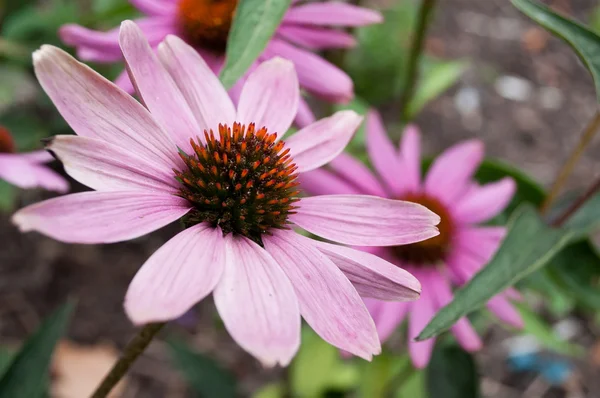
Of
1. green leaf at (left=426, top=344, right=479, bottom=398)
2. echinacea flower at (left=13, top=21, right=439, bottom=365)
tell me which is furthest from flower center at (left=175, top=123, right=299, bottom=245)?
green leaf at (left=426, top=344, right=479, bottom=398)

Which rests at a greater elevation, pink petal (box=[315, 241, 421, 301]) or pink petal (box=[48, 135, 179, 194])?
pink petal (box=[48, 135, 179, 194])

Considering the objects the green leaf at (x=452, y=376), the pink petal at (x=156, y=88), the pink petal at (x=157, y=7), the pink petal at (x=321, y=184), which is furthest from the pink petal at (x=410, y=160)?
the pink petal at (x=156, y=88)

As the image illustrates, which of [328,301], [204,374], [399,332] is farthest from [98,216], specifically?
[399,332]

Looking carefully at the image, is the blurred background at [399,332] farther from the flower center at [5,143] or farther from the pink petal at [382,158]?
the flower center at [5,143]

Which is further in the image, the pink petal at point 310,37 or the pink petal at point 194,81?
the pink petal at point 310,37

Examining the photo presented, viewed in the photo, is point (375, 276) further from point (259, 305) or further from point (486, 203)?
point (486, 203)

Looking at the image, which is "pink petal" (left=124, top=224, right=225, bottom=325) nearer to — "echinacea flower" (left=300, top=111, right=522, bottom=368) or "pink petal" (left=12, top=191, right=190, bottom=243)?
"pink petal" (left=12, top=191, right=190, bottom=243)
